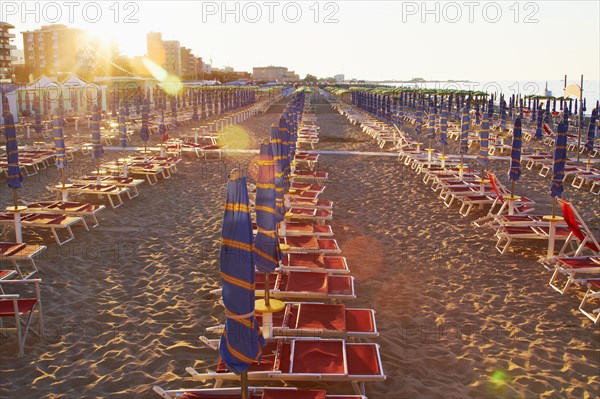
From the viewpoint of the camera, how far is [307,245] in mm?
8711

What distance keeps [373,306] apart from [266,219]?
249cm

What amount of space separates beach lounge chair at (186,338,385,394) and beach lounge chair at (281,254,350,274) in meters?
2.01

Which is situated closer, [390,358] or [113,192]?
[390,358]

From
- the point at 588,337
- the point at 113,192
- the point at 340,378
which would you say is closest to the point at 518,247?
the point at 588,337

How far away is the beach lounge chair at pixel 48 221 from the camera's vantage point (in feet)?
32.2

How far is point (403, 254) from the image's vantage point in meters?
9.57

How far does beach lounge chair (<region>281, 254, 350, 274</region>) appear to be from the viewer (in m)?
7.58

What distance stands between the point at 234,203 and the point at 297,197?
26.5ft

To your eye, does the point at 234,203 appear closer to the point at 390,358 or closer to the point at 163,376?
the point at 163,376

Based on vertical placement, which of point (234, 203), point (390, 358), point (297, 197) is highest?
point (234, 203)

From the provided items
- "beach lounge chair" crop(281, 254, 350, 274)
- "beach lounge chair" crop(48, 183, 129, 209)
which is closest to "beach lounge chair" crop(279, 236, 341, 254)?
"beach lounge chair" crop(281, 254, 350, 274)

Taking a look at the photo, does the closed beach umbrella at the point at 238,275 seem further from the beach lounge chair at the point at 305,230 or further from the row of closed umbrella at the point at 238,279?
the beach lounge chair at the point at 305,230

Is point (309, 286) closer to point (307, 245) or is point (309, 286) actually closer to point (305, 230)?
point (307, 245)

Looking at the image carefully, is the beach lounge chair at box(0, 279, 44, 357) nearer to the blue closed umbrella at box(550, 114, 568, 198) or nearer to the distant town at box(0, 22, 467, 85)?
the blue closed umbrella at box(550, 114, 568, 198)
